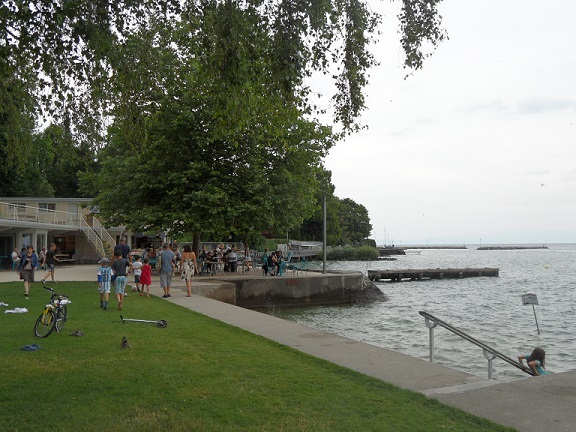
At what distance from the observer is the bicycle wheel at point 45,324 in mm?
10242

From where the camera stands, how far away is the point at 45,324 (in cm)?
1034

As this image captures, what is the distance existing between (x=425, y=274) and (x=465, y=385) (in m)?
50.0

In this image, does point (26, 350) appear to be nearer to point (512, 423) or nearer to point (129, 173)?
point (512, 423)

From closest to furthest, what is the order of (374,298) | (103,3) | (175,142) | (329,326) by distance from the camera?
1. (103,3)
2. (329,326)
3. (175,142)
4. (374,298)

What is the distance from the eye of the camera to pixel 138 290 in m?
19.9

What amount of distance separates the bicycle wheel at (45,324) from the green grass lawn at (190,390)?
156 mm

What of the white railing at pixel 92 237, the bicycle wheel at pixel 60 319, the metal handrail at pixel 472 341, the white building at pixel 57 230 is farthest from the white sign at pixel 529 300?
the white railing at pixel 92 237

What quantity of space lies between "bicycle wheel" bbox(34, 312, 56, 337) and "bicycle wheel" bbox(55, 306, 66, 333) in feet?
0.70

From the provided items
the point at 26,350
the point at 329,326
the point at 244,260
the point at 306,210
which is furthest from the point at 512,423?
the point at 244,260

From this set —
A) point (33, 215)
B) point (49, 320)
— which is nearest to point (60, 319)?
point (49, 320)

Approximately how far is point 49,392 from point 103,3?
17.6 ft

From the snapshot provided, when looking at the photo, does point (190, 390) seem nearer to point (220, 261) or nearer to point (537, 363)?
point (537, 363)

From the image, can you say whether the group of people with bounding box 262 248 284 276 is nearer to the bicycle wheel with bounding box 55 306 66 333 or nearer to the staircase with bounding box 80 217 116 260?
the staircase with bounding box 80 217 116 260

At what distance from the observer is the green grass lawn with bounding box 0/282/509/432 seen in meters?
5.64
